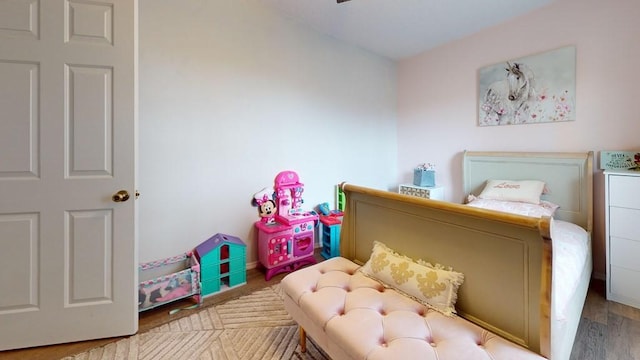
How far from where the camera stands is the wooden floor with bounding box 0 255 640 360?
62.8 inches

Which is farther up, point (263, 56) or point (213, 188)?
point (263, 56)

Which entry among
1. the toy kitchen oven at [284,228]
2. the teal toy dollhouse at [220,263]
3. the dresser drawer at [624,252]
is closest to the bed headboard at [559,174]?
the dresser drawer at [624,252]

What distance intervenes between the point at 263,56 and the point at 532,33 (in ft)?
8.66

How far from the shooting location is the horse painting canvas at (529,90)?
8.38ft

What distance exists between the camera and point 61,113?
63.5 inches

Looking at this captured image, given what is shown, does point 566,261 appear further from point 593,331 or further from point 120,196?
point 120,196

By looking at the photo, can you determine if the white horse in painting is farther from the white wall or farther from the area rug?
the area rug

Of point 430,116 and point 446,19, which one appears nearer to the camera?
point 446,19

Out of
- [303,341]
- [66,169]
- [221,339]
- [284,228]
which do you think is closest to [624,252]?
[303,341]

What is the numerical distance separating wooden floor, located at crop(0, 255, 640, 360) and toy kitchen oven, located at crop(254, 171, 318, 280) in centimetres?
36

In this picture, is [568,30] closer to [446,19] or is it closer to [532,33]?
[532,33]

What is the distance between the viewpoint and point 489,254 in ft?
4.03

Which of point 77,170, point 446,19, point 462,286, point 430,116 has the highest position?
point 446,19

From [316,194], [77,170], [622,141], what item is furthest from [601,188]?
[77,170]
